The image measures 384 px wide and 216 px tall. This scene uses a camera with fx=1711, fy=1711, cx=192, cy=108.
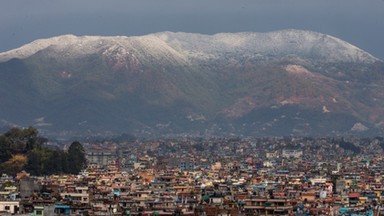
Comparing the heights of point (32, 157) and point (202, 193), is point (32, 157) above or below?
above

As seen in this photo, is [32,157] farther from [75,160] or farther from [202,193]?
[202,193]

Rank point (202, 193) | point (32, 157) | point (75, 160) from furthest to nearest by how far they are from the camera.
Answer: point (75, 160) < point (32, 157) < point (202, 193)

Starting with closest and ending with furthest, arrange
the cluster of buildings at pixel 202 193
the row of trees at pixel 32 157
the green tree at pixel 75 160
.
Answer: the cluster of buildings at pixel 202 193 → the row of trees at pixel 32 157 → the green tree at pixel 75 160

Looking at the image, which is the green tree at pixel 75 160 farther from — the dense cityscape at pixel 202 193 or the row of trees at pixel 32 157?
the dense cityscape at pixel 202 193

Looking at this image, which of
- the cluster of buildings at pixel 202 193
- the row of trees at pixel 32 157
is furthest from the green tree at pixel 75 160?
the cluster of buildings at pixel 202 193

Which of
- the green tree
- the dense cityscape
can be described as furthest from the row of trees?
the dense cityscape

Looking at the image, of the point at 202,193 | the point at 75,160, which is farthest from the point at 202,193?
the point at 75,160

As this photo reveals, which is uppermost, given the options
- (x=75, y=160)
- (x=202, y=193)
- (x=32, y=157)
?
(x=75, y=160)

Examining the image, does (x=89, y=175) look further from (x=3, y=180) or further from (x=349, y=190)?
(x=349, y=190)
